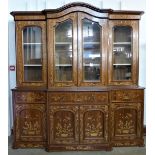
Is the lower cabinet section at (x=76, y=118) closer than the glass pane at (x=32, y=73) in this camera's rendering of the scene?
Yes

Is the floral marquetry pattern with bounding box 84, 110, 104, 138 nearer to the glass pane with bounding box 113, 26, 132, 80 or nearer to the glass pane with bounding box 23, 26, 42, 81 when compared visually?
the glass pane with bounding box 113, 26, 132, 80

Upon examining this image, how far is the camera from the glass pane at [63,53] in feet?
11.1

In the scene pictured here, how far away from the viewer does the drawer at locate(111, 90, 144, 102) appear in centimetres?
338

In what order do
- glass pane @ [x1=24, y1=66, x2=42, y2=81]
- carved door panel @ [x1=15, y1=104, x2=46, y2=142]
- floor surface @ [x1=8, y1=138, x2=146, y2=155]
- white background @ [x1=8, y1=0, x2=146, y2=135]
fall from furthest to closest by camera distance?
white background @ [x1=8, y1=0, x2=146, y2=135]
glass pane @ [x1=24, y1=66, x2=42, y2=81]
carved door panel @ [x1=15, y1=104, x2=46, y2=142]
floor surface @ [x1=8, y1=138, x2=146, y2=155]

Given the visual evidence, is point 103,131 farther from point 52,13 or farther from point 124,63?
point 52,13

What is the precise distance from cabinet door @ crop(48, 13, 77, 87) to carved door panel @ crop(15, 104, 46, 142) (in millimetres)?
487

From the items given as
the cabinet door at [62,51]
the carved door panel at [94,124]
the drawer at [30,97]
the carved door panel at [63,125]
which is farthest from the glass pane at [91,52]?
the drawer at [30,97]

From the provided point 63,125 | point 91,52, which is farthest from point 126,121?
point 91,52

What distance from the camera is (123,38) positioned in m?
3.53

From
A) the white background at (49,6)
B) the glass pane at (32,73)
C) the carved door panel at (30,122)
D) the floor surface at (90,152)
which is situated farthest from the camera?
the white background at (49,6)

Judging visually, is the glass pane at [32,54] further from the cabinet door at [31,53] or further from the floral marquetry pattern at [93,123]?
the floral marquetry pattern at [93,123]

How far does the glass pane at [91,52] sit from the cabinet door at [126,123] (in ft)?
1.98

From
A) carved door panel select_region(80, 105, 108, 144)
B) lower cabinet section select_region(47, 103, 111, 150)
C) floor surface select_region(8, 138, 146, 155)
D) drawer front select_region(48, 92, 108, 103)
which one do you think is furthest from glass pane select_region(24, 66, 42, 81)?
floor surface select_region(8, 138, 146, 155)
